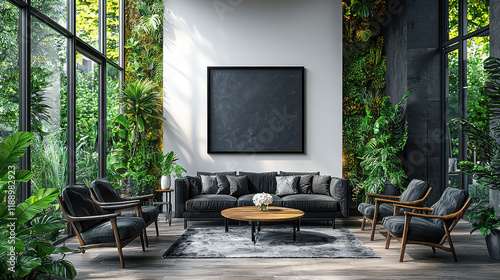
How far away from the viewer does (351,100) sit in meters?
7.38

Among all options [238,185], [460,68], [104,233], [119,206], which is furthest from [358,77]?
[104,233]

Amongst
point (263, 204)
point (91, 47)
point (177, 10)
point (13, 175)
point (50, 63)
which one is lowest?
point (263, 204)

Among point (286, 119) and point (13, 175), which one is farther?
point (286, 119)

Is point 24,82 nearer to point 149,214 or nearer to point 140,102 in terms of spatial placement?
point 149,214

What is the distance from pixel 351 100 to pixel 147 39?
425 centimetres

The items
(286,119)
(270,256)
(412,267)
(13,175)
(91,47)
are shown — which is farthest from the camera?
(286,119)

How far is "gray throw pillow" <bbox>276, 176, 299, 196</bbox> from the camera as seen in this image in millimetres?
6434

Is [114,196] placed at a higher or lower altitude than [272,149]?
lower

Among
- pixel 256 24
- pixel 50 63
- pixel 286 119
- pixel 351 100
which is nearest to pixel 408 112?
pixel 351 100

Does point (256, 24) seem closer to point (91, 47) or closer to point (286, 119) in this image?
point (286, 119)

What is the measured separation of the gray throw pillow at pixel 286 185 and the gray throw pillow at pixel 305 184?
→ 9 centimetres

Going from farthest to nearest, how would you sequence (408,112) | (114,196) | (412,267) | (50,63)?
(408,112)
(114,196)
(50,63)
(412,267)

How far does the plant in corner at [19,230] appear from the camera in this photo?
2432 millimetres

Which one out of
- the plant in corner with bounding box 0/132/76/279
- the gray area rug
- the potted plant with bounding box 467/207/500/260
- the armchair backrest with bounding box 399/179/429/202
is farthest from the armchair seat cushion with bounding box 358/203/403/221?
the plant in corner with bounding box 0/132/76/279
